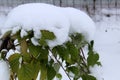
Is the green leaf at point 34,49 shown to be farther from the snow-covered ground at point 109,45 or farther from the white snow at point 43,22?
the snow-covered ground at point 109,45

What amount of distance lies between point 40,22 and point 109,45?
5.05 m

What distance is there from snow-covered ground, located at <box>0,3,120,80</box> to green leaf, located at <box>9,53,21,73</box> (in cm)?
345

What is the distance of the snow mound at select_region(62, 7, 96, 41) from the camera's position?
1.02 m

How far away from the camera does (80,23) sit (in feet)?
3.40

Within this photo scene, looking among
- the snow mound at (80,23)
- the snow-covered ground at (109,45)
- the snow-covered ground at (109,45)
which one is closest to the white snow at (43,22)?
the snow mound at (80,23)

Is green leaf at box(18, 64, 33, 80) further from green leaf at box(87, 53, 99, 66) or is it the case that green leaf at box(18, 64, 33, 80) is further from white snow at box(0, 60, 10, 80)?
green leaf at box(87, 53, 99, 66)

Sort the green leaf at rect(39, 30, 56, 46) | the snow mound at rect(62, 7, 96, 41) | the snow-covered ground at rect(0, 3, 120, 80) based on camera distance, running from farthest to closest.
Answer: the snow-covered ground at rect(0, 3, 120, 80) < the snow mound at rect(62, 7, 96, 41) < the green leaf at rect(39, 30, 56, 46)

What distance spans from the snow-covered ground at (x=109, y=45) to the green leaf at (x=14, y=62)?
11.3 feet

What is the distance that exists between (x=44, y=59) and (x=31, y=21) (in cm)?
11

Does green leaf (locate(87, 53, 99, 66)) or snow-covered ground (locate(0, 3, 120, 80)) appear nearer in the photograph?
green leaf (locate(87, 53, 99, 66))

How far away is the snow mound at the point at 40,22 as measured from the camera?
92 cm

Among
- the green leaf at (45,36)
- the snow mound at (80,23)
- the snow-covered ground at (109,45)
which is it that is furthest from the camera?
the snow-covered ground at (109,45)

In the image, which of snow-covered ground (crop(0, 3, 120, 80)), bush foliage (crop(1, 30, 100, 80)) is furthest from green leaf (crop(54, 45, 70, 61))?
snow-covered ground (crop(0, 3, 120, 80))

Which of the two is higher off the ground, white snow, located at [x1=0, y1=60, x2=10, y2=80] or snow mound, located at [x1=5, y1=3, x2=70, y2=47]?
snow mound, located at [x1=5, y1=3, x2=70, y2=47]
